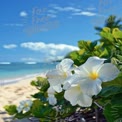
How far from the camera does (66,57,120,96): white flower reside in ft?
2.38

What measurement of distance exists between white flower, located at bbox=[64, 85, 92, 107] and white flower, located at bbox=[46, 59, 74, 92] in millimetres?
120

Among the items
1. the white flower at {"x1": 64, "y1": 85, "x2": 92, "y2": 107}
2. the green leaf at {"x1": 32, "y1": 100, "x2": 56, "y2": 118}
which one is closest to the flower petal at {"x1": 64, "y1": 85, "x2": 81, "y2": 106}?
the white flower at {"x1": 64, "y1": 85, "x2": 92, "y2": 107}

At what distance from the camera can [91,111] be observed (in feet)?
5.66

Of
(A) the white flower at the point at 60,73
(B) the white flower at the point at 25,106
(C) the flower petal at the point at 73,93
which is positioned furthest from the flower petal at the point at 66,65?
(B) the white flower at the point at 25,106

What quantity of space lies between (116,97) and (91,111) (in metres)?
0.92

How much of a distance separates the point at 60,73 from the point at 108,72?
212 millimetres

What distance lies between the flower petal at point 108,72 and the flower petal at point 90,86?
0.6 inches

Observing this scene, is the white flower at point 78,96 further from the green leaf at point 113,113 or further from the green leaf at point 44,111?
the green leaf at point 44,111

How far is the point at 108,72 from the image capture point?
0.73 meters

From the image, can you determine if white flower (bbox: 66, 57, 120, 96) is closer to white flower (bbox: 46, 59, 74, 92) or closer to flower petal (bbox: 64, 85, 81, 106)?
flower petal (bbox: 64, 85, 81, 106)

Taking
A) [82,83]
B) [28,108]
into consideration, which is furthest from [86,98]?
[28,108]

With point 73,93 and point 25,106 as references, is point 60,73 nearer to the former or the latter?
point 73,93

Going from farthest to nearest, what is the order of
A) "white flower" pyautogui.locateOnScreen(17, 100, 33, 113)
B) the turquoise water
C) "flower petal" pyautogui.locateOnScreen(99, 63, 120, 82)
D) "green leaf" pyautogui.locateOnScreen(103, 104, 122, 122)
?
the turquoise water
"white flower" pyautogui.locateOnScreen(17, 100, 33, 113)
"green leaf" pyautogui.locateOnScreen(103, 104, 122, 122)
"flower petal" pyautogui.locateOnScreen(99, 63, 120, 82)

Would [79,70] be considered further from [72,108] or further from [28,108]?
[28,108]
